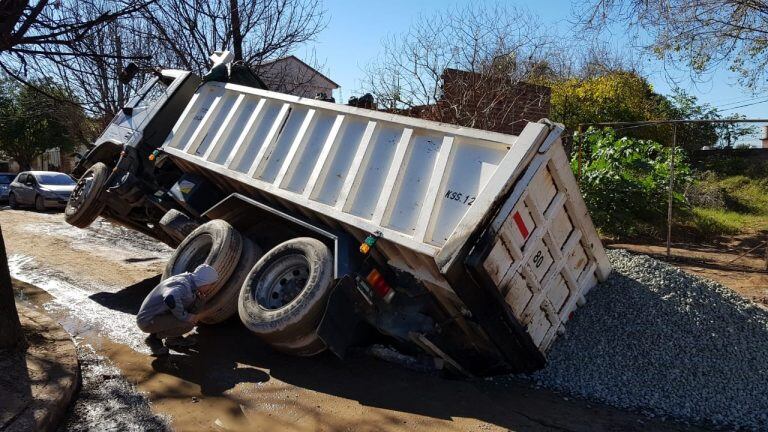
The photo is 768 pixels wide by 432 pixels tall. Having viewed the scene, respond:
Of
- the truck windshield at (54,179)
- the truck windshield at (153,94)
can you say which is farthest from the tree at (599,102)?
the truck windshield at (54,179)

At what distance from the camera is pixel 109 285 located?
25.4ft

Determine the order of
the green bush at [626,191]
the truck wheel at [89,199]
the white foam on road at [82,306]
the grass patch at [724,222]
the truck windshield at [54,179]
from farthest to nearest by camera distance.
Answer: the truck windshield at [54,179], the grass patch at [724,222], the green bush at [626,191], the truck wheel at [89,199], the white foam on road at [82,306]

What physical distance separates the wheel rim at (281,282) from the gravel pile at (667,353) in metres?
2.15

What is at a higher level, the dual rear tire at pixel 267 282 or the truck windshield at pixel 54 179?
the dual rear tire at pixel 267 282

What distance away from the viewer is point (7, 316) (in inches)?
181

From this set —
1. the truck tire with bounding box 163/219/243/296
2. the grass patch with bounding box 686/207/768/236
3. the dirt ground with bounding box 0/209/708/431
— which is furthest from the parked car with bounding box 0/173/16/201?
the grass patch with bounding box 686/207/768/236

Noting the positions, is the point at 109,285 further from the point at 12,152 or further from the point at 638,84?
the point at 12,152

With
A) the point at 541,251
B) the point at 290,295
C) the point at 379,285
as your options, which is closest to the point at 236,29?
the point at 290,295

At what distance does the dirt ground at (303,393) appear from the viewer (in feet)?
13.4

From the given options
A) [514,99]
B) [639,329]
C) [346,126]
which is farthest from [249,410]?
[514,99]

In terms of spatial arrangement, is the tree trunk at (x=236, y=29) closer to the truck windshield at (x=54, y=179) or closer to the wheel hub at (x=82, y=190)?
the wheel hub at (x=82, y=190)

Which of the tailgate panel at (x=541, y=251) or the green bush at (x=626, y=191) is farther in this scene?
the green bush at (x=626, y=191)

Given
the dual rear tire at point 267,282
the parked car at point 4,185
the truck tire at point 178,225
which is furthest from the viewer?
the parked car at point 4,185

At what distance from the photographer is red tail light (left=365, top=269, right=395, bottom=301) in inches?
184
